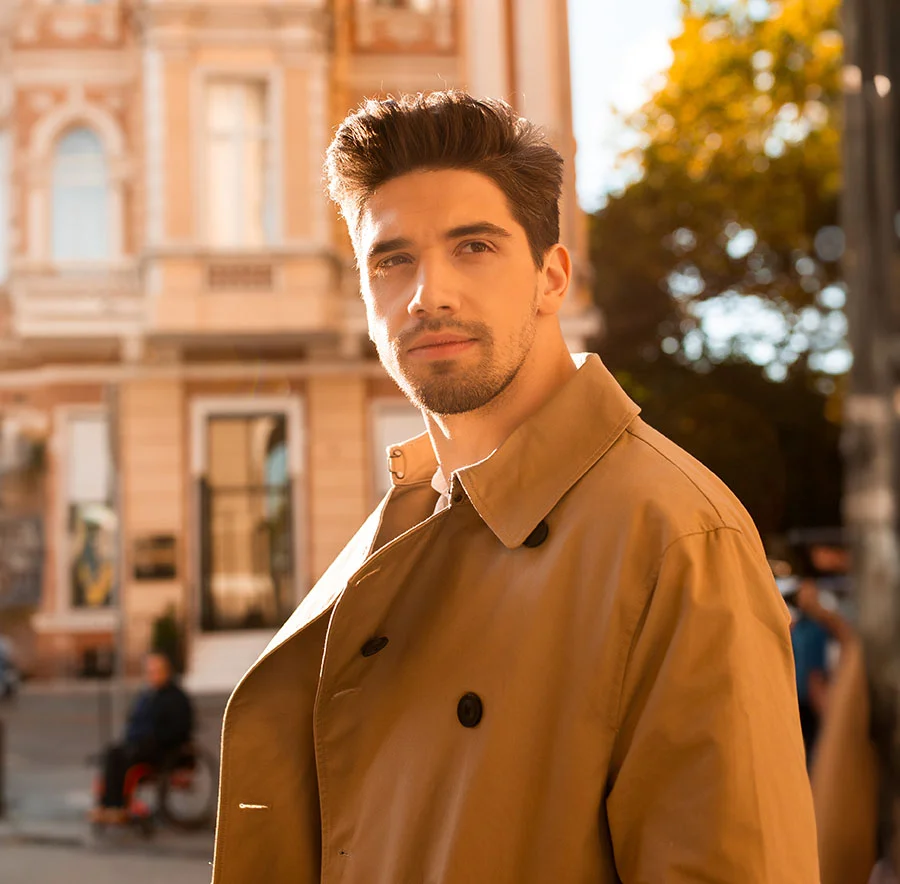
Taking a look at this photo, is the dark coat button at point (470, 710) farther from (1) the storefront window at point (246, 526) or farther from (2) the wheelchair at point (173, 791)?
(1) the storefront window at point (246, 526)

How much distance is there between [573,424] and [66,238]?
8.12 m

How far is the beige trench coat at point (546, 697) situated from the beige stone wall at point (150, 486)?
6.78m

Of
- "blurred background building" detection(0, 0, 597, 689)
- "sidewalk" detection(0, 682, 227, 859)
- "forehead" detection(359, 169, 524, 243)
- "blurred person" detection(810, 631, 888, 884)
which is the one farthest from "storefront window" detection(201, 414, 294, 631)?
"forehead" detection(359, 169, 524, 243)

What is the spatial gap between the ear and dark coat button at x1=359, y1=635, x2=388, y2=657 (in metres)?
0.30

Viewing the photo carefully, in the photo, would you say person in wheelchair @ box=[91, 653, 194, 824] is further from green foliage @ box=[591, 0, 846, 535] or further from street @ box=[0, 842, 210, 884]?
green foliage @ box=[591, 0, 846, 535]

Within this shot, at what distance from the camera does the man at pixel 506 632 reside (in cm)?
80

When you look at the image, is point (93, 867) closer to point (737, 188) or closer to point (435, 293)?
point (435, 293)

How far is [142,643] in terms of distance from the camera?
7523 millimetres

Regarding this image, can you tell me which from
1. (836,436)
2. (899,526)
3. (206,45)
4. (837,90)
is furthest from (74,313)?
(836,436)

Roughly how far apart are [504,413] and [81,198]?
26.7 feet

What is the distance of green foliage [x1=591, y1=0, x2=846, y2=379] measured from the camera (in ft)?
34.3

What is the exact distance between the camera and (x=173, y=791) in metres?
4.93

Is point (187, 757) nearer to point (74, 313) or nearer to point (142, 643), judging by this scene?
point (142, 643)

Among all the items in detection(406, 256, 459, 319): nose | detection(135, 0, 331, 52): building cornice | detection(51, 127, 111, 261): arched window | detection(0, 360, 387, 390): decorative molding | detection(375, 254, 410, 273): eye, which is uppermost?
detection(135, 0, 331, 52): building cornice
